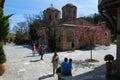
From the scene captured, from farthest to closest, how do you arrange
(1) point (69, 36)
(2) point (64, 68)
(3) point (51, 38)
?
1. (1) point (69, 36)
2. (3) point (51, 38)
3. (2) point (64, 68)

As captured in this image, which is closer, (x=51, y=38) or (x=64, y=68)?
(x=64, y=68)

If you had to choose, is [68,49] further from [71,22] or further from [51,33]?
[71,22]

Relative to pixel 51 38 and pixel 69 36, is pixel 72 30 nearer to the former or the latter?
pixel 69 36

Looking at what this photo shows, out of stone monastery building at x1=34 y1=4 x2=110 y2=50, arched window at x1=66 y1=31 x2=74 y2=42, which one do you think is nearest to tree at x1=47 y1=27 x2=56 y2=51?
stone monastery building at x1=34 y1=4 x2=110 y2=50

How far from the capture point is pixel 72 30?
127 feet

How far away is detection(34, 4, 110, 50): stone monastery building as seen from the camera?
92.5 feet

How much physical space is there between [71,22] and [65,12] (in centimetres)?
897

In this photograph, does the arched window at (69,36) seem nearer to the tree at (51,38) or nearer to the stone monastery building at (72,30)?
the stone monastery building at (72,30)

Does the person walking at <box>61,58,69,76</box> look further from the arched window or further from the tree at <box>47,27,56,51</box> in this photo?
the arched window

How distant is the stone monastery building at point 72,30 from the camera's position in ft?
92.5

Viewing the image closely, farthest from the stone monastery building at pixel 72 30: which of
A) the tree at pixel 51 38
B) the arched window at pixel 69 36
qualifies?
the tree at pixel 51 38

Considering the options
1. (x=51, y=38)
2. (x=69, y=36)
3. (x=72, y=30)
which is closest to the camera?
(x=51, y=38)

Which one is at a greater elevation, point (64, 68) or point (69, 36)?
point (69, 36)

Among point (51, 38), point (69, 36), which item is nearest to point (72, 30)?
point (69, 36)
